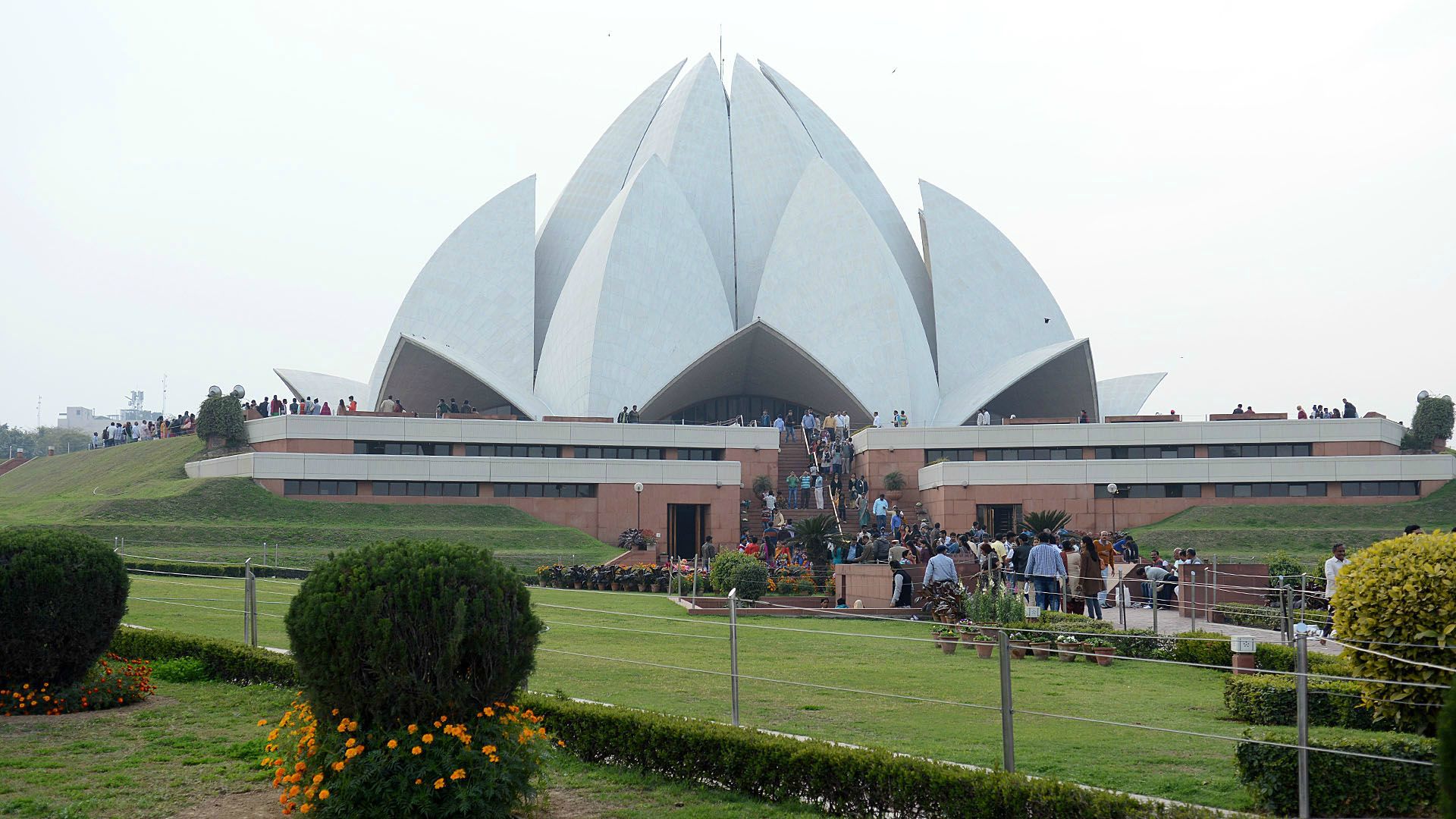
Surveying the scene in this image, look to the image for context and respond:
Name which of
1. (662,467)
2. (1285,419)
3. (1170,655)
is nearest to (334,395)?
(662,467)

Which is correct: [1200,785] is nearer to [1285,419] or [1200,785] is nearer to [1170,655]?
[1170,655]

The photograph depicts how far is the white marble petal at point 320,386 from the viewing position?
134 ft

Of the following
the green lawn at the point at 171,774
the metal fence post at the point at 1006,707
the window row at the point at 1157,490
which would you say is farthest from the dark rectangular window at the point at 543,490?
the metal fence post at the point at 1006,707

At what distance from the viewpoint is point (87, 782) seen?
5.54 metres

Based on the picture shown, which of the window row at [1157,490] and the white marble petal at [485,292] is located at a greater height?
the white marble petal at [485,292]

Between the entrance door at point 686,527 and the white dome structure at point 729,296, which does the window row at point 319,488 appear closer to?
the entrance door at point 686,527

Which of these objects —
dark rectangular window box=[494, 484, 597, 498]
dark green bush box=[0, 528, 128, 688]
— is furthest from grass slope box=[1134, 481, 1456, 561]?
dark green bush box=[0, 528, 128, 688]

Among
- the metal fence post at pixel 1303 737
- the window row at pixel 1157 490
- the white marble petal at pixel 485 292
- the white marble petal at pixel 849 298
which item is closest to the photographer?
the metal fence post at pixel 1303 737

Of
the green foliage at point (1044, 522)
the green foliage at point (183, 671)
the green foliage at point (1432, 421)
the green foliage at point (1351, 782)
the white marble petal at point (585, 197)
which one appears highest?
the white marble petal at point (585, 197)

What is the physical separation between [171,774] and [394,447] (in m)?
21.2

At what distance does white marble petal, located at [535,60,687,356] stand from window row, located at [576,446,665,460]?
37.1ft

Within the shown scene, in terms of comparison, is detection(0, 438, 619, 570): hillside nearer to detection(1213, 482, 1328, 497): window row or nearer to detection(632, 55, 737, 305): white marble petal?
detection(1213, 482, 1328, 497): window row

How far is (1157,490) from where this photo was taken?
25594 millimetres

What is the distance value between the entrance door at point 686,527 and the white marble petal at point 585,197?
13054 mm
